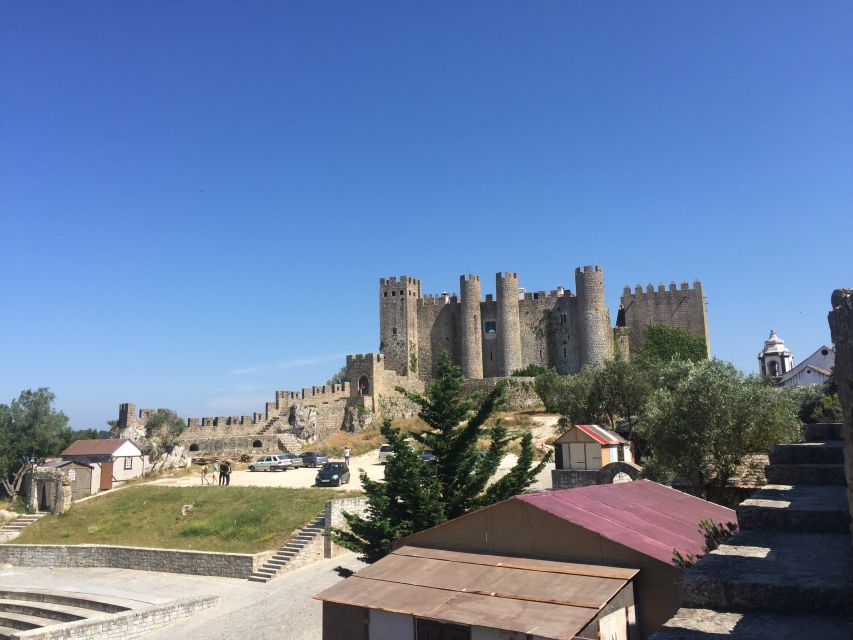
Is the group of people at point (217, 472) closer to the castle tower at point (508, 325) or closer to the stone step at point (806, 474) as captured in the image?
the castle tower at point (508, 325)

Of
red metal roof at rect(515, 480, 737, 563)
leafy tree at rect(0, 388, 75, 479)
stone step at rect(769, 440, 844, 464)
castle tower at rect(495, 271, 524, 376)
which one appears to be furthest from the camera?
castle tower at rect(495, 271, 524, 376)

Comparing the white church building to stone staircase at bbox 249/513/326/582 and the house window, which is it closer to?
stone staircase at bbox 249/513/326/582

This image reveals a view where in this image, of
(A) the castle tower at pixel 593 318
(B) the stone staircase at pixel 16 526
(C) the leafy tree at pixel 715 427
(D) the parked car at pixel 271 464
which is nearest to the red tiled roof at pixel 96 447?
(B) the stone staircase at pixel 16 526

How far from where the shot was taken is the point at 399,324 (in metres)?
53.7

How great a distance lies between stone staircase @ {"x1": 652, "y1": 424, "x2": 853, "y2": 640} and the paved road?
42.7 ft

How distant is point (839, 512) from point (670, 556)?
14.6 feet

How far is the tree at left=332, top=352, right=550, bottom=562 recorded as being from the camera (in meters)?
14.8

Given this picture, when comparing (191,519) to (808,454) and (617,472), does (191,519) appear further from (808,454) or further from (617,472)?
(808,454)

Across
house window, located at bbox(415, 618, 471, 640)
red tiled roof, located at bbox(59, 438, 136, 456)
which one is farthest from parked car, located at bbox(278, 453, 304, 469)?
house window, located at bbox(415, 618, 471, 640)

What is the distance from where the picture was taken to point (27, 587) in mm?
22109

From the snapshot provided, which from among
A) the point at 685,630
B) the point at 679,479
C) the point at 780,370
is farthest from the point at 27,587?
the point at 780,370

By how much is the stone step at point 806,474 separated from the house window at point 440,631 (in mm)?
4622

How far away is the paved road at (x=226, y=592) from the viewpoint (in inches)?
642

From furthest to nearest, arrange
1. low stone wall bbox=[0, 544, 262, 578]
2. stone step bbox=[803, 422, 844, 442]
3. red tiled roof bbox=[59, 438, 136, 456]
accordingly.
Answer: red tiled roof bbox=[59, 438, 136, 456]
low stone wall bbox=[0, 544, 262, 578]
stone step bbox=[803, 422, 844, 442]
